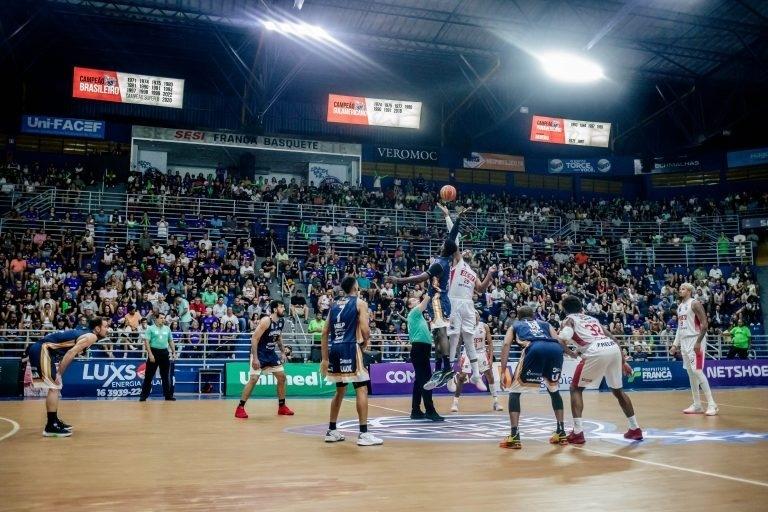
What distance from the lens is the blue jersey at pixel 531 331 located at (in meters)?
8.45

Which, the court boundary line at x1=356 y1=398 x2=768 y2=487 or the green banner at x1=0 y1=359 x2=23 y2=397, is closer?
the court boundary line at x1=356 y1=398 x2=768 y2=487

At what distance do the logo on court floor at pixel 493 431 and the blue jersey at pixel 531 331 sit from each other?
142 cm

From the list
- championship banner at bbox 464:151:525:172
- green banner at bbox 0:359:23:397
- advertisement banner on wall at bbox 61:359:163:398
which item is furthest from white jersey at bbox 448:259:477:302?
championship banner at bbox 464:151:525:172

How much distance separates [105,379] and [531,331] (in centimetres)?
1363

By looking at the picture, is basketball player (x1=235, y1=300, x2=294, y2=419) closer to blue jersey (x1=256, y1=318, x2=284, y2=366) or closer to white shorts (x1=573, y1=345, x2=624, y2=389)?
blue jersey (x1=256, y1=318, x2=284, y2=366)

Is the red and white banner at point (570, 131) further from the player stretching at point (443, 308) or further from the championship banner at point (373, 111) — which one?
the player stretching at point (443, 308)

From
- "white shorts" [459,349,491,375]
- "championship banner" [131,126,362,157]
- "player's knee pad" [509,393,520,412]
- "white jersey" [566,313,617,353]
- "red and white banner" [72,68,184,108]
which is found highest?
"red and white banner" [72,68,184,108]

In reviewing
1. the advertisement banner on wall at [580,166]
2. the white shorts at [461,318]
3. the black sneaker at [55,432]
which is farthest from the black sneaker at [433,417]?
the advertisement banner on wall at [580,166]

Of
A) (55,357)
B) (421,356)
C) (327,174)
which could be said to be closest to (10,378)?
(55,357)

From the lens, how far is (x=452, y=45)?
31484 mm

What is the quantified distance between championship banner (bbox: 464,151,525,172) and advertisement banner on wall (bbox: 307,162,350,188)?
786 centimetres

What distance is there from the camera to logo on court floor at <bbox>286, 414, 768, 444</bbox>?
348 inches

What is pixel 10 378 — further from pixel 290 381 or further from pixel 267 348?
pixel 267 348

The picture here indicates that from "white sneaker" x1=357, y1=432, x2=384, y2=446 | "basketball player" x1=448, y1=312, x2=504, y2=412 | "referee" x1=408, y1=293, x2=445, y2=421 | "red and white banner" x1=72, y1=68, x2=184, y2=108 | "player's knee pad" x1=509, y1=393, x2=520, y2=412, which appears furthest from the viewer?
"red and white banner" x1=72, y1=68, x2=184, y2=108
